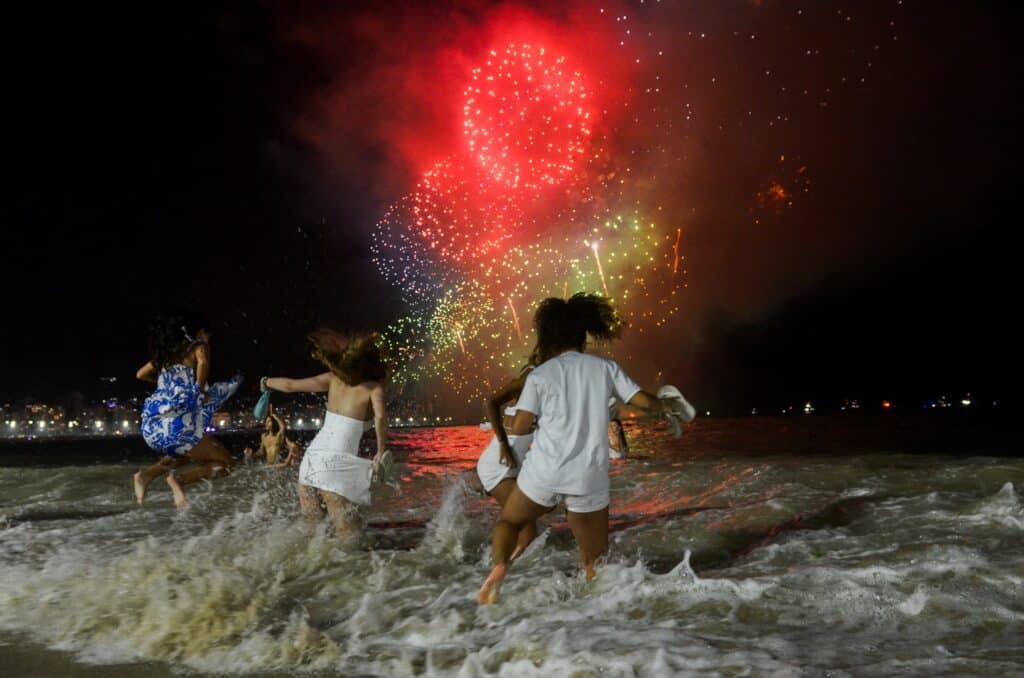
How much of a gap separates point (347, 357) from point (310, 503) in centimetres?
137

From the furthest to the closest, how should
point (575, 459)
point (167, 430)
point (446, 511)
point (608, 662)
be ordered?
point (446, 511) < point (167, 430) < point (575, 459) < point (608, 662)

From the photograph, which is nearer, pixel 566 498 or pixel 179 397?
pixel 566 498

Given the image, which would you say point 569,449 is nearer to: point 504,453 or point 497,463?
point 504,453

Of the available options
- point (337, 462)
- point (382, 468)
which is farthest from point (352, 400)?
point (382, 468)

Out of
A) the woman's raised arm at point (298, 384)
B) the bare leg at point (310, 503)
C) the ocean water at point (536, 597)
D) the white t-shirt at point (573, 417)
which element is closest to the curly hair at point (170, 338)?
the woman's raised arm at point (298, 384)

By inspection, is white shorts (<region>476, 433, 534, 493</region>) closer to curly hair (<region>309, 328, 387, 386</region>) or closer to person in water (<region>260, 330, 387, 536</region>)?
person in water (<region>260, 330, 387, 536</region>)

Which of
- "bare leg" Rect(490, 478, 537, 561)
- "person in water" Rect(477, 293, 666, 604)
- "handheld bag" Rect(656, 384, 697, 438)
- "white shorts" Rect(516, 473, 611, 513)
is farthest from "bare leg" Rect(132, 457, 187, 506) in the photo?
"handheld bag" Rect(656, 384, 697, 438)

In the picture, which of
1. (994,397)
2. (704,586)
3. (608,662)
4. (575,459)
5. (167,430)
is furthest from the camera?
(994,397)

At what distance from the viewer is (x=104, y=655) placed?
3680 mm

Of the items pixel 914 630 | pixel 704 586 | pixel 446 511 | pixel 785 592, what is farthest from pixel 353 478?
pixel 914 630

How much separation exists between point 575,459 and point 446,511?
13.5 ft

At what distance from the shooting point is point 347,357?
607cm

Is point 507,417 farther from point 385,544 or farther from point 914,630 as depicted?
point 914,630

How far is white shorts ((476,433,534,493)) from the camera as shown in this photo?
17.7ft
